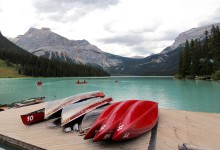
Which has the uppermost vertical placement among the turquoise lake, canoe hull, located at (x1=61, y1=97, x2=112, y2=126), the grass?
the grass

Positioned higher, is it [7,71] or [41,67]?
[41,67]

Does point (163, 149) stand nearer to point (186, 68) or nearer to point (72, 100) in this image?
point (72, 100)

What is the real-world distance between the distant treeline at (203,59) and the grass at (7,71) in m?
116

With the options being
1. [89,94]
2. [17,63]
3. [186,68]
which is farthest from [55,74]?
[89,94]

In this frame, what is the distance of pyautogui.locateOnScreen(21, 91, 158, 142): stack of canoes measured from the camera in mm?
10562

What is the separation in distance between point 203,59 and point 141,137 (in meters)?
95.0

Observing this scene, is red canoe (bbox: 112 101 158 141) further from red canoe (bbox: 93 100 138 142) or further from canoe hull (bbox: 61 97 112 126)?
canoe hull (bbox: 61 97 112 126)

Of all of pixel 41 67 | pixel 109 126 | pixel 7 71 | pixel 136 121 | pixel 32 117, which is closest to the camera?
pixel 109 126

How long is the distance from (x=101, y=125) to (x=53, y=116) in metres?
5.12

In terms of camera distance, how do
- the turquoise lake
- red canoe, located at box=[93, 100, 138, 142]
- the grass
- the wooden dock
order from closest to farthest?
red canoe, located at box=[93, 100, 138, 142] < the wooden dock < the turquoise lake < the grass

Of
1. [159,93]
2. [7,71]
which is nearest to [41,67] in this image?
[7,71]

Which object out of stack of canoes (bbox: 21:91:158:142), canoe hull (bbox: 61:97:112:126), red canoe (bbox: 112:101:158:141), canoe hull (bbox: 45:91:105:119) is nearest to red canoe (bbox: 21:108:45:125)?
stack of canoes (bbox: 21:91:158:142)

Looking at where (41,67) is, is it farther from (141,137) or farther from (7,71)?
(141,137)

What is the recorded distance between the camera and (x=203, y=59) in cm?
9762
